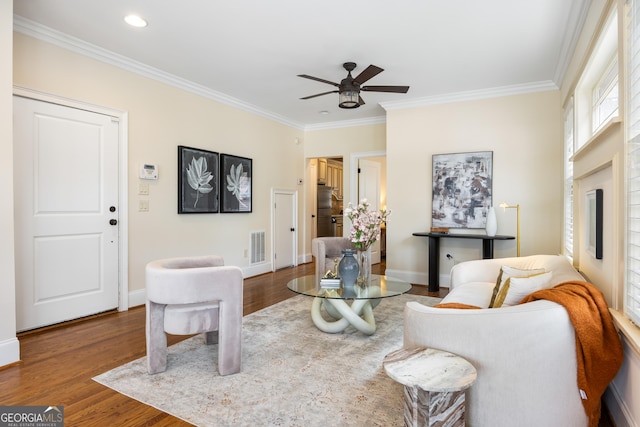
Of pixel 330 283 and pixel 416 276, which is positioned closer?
pixel 330 283

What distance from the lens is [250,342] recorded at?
118 inches

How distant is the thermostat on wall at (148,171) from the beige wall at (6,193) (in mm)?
1539

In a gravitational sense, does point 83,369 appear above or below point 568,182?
below

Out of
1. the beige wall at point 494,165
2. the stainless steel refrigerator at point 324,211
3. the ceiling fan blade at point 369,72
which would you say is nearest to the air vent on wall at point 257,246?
the beige wall at point 494,165

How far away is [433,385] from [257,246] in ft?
15.3

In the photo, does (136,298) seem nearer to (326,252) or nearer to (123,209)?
(123,209)

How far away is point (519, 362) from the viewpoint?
5.36 feet

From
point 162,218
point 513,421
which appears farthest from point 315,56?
point 513,421

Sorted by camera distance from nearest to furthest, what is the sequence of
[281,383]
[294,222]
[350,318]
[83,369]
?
1. [281,383]
2. [83,369]
3. [350,318]
4. [294,222]

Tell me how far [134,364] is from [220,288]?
926mm

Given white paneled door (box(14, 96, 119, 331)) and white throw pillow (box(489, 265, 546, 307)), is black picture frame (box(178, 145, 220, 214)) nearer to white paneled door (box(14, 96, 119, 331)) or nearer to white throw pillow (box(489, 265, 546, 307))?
white paneled door (box(14, 96, 119, 331))

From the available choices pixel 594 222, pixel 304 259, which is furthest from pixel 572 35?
pixel 304 259

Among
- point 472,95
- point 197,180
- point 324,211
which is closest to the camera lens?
point 197,180

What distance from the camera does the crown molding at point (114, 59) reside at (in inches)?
124
